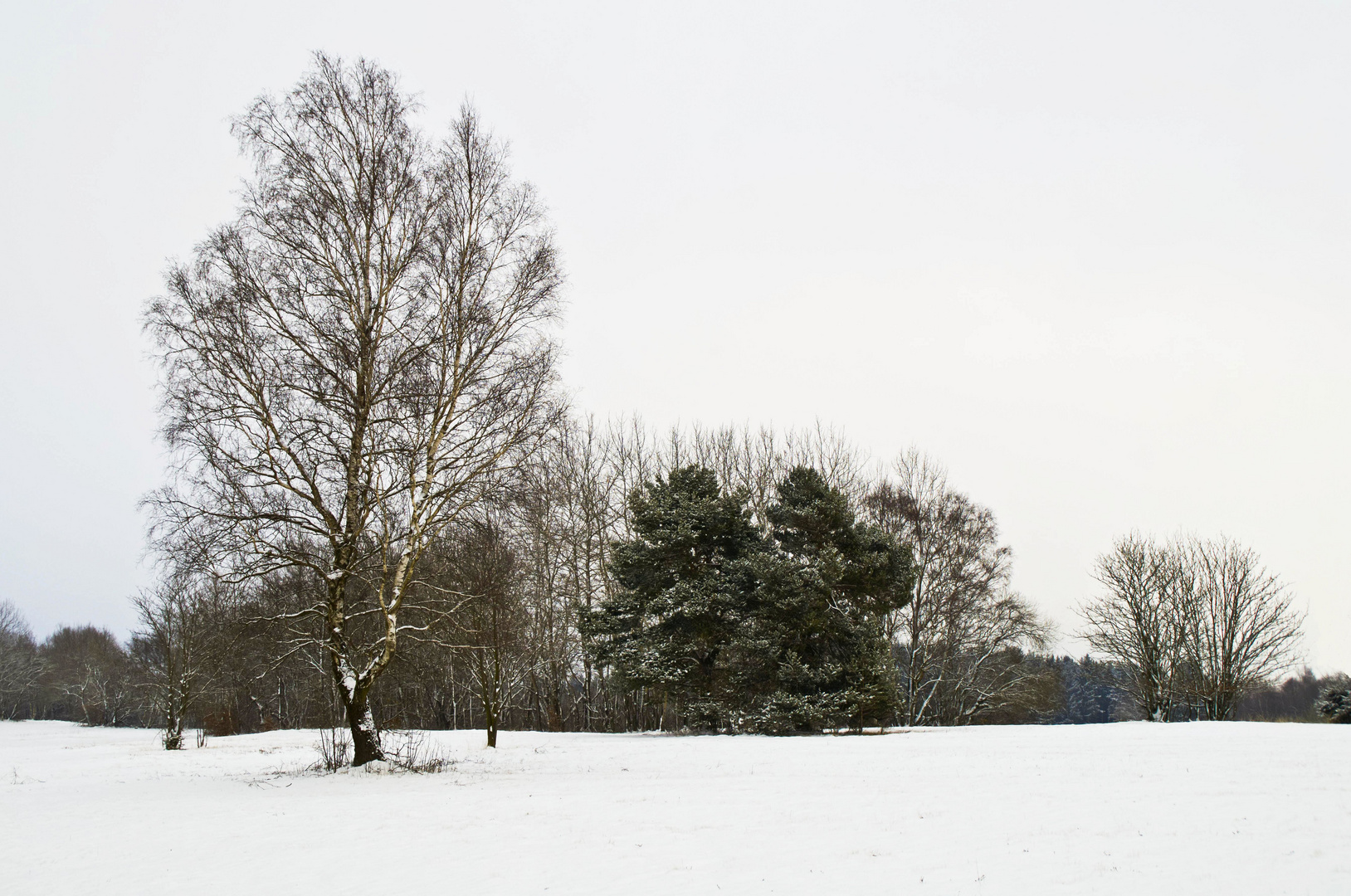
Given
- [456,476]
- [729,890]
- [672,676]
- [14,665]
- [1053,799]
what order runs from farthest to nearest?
1. [14,665]
2. [672,676]
3. [456,476]
4. [1053,799]
5. [729,890]

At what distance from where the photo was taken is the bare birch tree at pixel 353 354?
14.1 m

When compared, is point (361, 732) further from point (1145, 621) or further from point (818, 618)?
point (1145, 621)

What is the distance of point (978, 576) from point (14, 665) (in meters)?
80.3

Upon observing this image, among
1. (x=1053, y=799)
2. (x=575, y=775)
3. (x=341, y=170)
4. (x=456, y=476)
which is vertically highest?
(x=341, y=170)

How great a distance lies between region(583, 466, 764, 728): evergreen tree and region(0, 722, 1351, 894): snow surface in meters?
9.72

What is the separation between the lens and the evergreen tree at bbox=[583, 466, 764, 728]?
26.1m

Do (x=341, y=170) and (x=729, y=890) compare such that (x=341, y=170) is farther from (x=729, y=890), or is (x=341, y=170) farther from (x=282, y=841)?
(x=729, y=890)

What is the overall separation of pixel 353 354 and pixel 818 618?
16.2 meters

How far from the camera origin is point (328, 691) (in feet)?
121

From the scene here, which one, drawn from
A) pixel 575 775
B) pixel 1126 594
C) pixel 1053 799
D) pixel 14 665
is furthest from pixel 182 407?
pixel 14 665

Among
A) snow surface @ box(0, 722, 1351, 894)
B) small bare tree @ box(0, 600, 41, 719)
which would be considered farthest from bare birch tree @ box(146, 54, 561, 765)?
small bare tree @ box(0, 600, 41, 719)

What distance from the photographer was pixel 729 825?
29.6 ft

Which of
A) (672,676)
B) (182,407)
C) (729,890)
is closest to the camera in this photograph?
(729,890)

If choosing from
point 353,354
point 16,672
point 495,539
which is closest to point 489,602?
point 495,539
